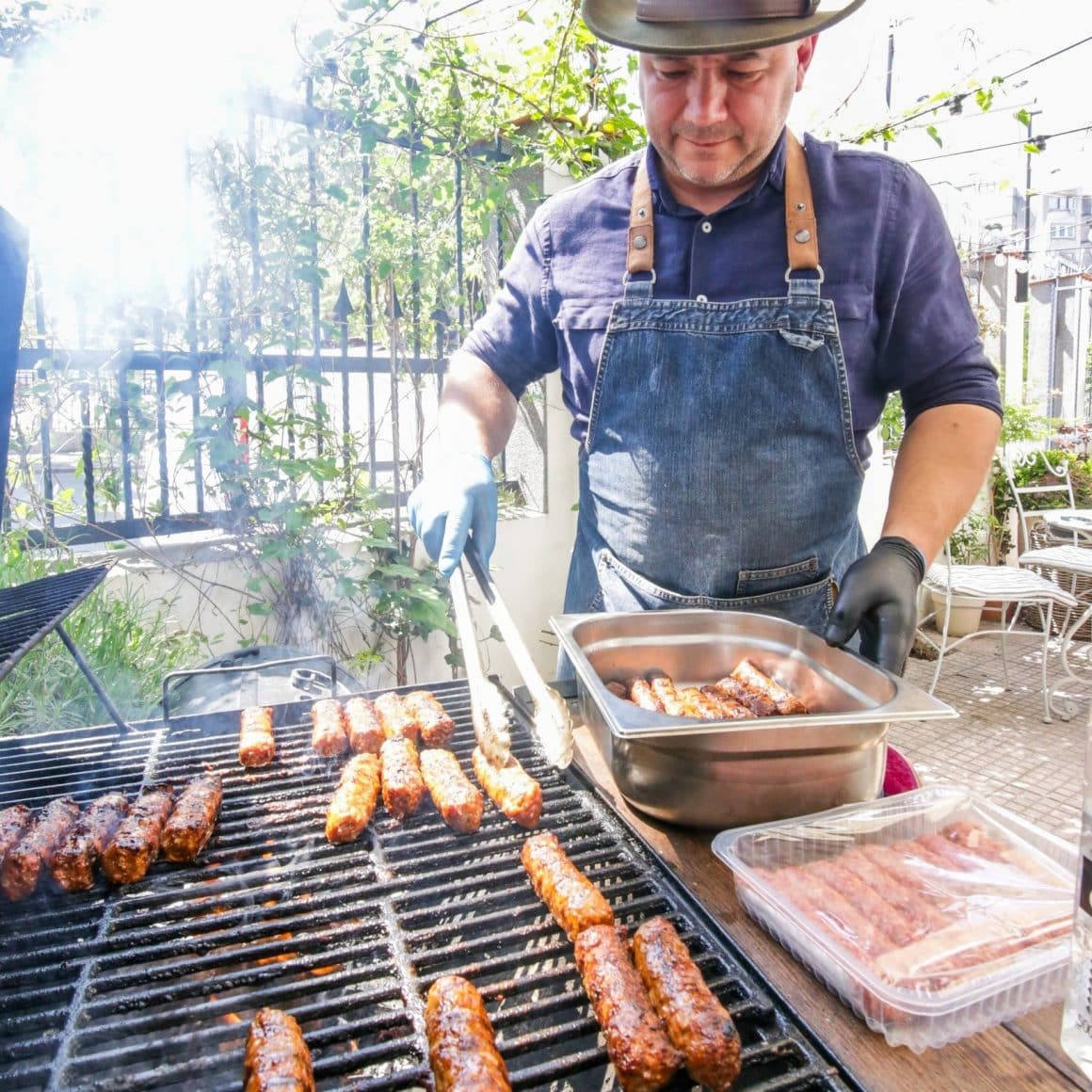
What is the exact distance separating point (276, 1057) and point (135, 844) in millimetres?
A: 611

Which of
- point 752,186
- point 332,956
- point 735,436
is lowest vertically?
point 332,956

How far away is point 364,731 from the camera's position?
1.97 metres

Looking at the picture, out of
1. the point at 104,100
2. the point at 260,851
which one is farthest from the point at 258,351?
the point at 260,851

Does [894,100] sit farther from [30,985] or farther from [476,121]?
[30,985]

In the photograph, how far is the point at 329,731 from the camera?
1.95m

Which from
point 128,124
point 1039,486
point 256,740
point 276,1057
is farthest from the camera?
point 1039,486

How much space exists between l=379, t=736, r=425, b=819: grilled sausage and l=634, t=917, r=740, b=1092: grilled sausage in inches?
22.9

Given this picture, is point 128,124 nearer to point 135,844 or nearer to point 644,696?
point 135,844

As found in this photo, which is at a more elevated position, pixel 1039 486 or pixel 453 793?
pixel 1039 486

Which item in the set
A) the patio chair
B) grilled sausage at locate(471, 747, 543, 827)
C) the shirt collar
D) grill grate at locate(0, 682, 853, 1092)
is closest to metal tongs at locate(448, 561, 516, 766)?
grilled sausage at locate(471, 747, 543, 827)

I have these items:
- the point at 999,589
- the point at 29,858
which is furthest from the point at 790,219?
the point at 999,589

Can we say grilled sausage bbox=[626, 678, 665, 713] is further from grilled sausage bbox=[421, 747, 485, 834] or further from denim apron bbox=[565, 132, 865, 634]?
denim apron bbox=[565, 132, 865, 634]

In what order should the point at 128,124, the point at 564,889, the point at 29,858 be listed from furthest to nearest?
1. the point at 128,124
2. the point at 29,858
3. the point at 564,889

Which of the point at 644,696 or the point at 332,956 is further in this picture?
the point at 644,696
